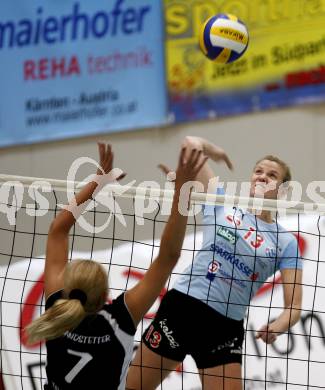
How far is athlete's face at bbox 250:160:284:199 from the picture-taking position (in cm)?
436

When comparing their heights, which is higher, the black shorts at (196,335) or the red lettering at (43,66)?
the red lettering at (43,66)

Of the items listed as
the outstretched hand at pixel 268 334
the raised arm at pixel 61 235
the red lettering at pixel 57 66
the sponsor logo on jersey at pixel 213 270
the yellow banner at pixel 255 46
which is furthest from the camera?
the red lettering at pixel 57 66

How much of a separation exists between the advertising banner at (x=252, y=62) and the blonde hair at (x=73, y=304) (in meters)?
4.43

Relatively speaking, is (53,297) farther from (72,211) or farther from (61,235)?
(72,211)

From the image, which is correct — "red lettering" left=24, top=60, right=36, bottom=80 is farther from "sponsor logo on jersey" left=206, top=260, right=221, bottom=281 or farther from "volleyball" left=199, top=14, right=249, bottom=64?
"sponsor logo on jersey" left=206, top=260, right=221, bottom=281

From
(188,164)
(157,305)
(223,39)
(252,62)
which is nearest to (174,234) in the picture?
(188,164)

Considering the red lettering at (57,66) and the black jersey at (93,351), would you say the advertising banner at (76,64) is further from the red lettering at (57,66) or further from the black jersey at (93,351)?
the black jersey at (93,351)

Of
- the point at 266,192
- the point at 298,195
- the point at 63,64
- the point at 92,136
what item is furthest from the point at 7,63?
the point at 266,192

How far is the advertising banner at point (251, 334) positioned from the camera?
553 centimetres

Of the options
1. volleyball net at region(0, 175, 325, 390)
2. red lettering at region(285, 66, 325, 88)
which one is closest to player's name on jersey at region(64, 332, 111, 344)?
volleyball net at region(0, 175, 325, 390)

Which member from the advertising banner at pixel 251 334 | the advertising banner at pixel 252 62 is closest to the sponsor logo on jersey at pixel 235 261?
the advertising banner at pixel 251 334

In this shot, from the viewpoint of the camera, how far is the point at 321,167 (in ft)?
23.8

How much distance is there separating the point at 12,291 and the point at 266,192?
7.43 ft

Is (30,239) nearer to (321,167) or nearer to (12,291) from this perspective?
(12,291)
